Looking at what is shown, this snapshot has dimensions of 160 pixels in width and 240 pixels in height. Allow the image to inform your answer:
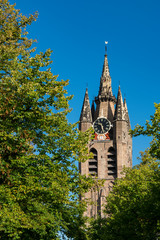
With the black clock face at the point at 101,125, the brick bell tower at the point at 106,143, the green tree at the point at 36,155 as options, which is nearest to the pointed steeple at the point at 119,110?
the brick bell tower at the point at 106,143

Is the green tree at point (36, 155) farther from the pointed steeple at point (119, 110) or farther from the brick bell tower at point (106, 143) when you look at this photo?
the pointed steeple at point (119, 110)

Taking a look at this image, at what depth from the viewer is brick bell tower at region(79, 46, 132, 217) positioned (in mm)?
85312

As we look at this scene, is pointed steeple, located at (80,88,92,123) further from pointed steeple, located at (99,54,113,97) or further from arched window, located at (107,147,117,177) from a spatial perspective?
arched window, located at (107,147,117,177)

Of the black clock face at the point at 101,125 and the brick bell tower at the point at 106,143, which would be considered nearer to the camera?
the brick bell tower at the point at 106,143

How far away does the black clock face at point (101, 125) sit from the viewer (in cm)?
9033

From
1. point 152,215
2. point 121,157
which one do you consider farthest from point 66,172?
point 121,157

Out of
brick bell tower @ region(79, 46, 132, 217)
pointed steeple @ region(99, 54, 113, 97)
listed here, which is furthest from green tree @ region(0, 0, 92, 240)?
pointed steeple @ region(99, 54, 113, 97)

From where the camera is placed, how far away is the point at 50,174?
21.5m

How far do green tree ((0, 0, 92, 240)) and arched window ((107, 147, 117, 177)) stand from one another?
62458 millimetres

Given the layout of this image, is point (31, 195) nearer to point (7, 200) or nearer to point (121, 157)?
point (7, 200)

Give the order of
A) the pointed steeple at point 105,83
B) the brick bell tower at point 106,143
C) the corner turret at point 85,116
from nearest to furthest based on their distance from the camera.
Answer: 1. the brick bell tower at point 106,143
2. the corner turret at point 85,116
3. the pointed steeple at point 105,83

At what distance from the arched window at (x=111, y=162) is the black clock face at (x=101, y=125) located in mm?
4163

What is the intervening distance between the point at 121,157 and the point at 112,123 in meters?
8.46

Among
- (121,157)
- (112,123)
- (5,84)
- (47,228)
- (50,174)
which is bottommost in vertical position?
(47,228)
